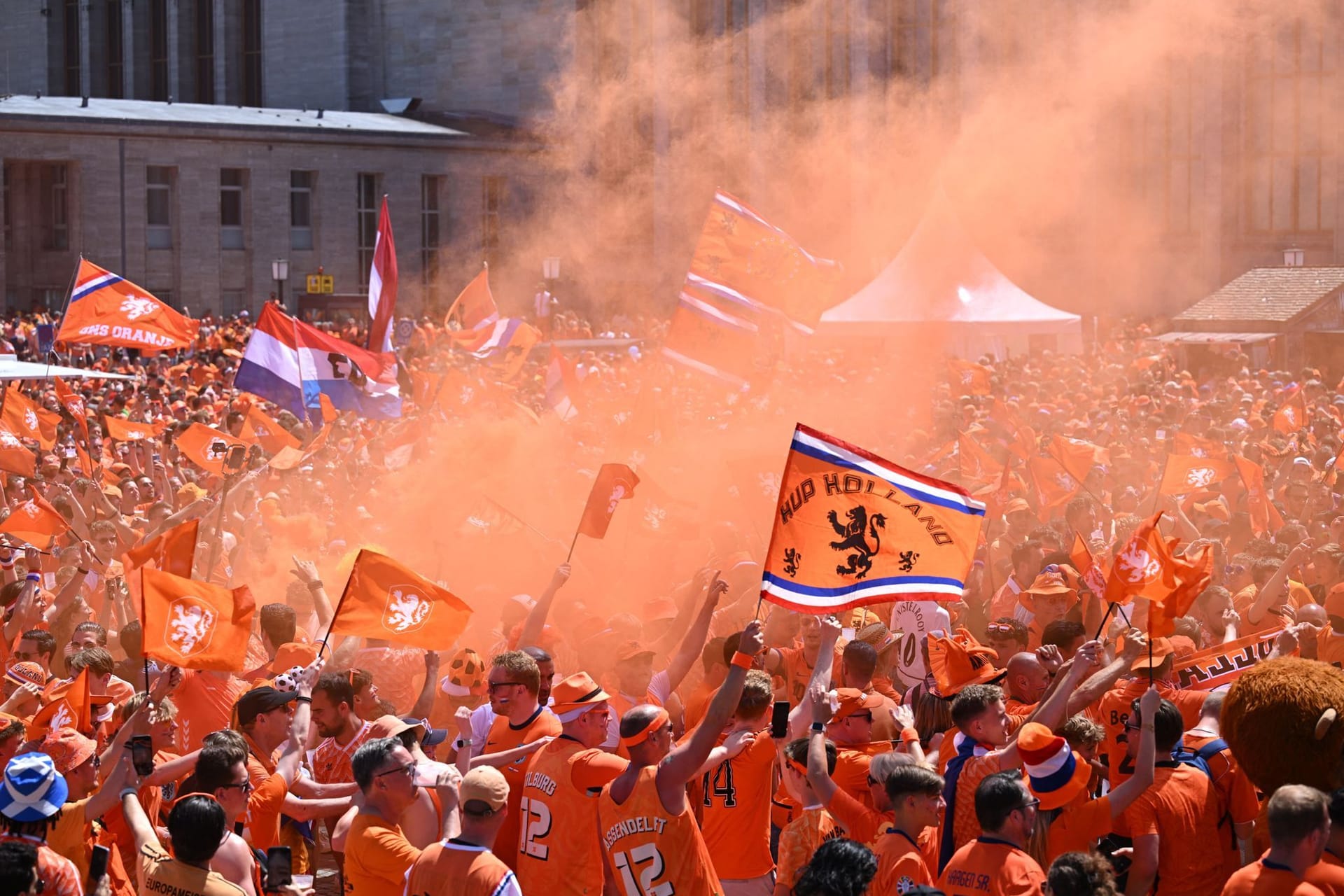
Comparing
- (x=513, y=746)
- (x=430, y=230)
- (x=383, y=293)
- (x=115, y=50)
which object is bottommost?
(x=513, y=746)

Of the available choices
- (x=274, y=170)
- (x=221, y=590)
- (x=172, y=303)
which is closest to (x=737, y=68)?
(x=274, y=170)

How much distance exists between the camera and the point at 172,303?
133 feet

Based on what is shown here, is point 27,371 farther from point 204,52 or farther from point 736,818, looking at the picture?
point 204,52

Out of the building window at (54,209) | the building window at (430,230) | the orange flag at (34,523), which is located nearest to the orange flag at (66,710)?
Answer: the orange flag at (34,523)

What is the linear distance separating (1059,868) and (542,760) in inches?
78.2

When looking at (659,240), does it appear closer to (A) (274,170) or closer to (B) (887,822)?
(A) (274,170)

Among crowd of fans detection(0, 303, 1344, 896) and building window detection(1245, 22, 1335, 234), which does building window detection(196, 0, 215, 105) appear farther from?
crowd of fans detection(0, 303, 1344, 896)

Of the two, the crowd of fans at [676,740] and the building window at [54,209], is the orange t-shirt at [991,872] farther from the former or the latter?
the building window at [54,209]

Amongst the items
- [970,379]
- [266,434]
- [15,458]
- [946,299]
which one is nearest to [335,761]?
[15,458]

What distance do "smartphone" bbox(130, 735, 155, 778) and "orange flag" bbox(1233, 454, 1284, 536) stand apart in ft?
26.2

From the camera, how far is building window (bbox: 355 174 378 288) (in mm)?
43156

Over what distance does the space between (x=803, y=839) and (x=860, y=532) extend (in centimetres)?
147

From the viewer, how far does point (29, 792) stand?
16.6 feet

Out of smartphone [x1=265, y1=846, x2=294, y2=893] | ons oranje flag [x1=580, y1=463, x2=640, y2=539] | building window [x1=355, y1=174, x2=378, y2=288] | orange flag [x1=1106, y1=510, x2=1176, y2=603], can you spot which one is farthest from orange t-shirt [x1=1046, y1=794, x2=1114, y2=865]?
building window [x1=355, y1=174, x2=378, y2=288]
